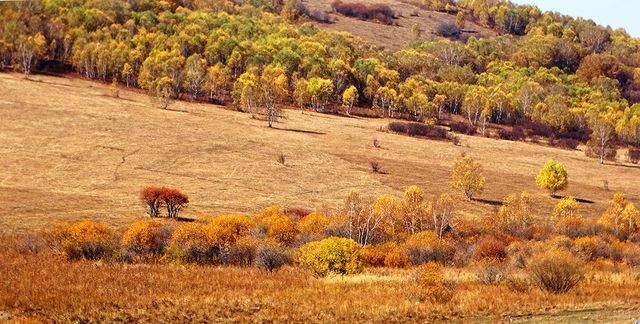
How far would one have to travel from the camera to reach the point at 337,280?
130 ft

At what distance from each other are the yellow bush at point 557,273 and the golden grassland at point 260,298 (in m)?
0.65

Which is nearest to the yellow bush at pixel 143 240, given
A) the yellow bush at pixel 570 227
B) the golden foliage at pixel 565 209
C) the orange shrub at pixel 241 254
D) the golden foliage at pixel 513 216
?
the orange shrub at pixel 241 254

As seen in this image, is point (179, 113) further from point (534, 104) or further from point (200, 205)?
point (534, 104)

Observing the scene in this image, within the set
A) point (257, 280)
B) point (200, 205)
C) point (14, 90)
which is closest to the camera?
point (257, 280)

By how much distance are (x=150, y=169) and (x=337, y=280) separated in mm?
50580

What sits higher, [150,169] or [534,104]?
[534,104]

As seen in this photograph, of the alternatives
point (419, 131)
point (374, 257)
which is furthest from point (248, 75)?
point (374, 257)

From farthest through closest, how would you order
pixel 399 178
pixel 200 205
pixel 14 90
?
1. pixel 14 90
2. pixel 399 178
3. pixel 200 205

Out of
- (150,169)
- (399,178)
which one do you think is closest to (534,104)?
(399,178)

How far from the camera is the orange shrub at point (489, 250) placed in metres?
53.6

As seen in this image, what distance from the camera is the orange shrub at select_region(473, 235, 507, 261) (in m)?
53.6

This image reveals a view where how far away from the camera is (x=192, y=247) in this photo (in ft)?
152

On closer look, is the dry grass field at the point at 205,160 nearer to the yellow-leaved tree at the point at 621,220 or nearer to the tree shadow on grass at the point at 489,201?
the tree shadow on grass at the point at 489,201

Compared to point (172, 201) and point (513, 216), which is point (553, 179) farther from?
point (172, 201)
